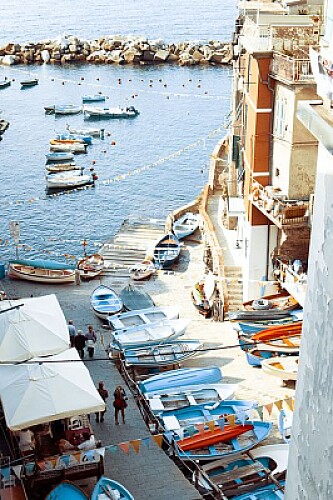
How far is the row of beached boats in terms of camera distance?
1648 cm

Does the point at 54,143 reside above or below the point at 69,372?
below

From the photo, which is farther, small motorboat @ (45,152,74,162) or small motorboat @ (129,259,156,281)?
small motorboat @ (45,152,74,162)

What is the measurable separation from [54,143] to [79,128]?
8189mm

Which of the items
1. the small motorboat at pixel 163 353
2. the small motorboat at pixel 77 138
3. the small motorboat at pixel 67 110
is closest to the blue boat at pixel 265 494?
the small motorboat at pixel 163 353

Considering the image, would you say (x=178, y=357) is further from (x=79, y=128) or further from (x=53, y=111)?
(x=53, y=111)

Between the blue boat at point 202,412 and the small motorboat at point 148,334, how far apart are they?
17.2 ft

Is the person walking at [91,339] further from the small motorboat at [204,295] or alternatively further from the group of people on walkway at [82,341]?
the small motorboat at [204,295]

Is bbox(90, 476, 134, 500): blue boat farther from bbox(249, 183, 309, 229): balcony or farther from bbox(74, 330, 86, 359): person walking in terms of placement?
bbox(249, 183, 309, 229): balcony

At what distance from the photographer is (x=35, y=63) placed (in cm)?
A: 10450

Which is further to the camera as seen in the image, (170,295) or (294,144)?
(170,295)

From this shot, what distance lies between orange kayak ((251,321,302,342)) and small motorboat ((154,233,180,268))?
44.1 feet

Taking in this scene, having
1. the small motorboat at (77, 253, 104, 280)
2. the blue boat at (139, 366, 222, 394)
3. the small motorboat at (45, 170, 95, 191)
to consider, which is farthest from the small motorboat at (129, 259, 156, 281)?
the small motorboat at (45, 170, 95, 191)

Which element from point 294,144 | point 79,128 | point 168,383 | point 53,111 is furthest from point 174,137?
point 168,383

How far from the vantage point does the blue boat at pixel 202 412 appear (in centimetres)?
2056
